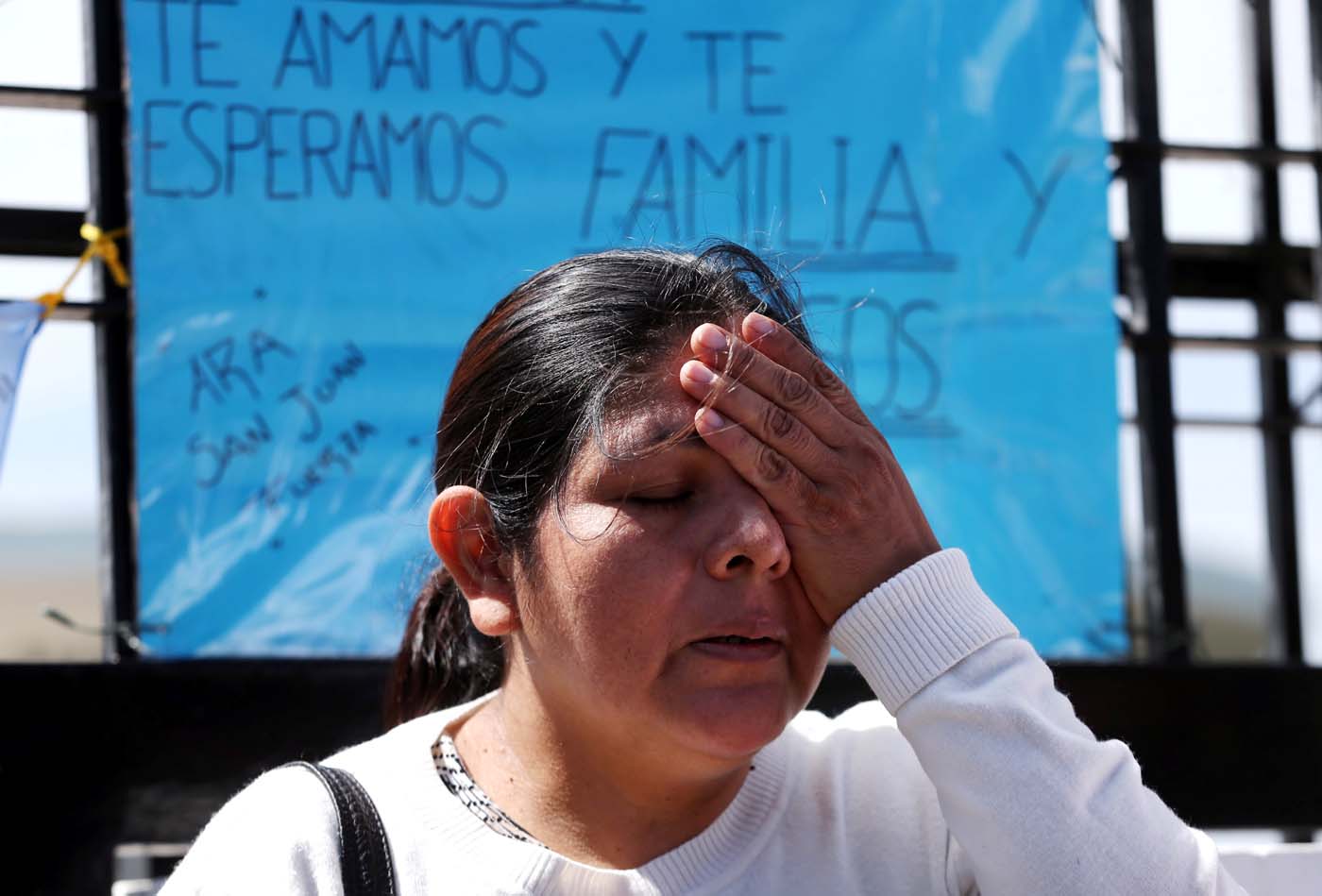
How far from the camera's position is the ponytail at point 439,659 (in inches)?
68.1

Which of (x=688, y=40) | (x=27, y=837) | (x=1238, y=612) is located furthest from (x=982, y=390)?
(x=1238, y=612)

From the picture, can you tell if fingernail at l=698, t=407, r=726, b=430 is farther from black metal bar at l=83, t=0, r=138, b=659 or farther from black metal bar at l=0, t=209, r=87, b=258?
black metal bar at l=0, t=209, r=87, b=258

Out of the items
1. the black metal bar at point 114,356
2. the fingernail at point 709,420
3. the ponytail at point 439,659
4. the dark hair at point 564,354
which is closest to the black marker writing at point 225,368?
the black metal bar at point 114,356

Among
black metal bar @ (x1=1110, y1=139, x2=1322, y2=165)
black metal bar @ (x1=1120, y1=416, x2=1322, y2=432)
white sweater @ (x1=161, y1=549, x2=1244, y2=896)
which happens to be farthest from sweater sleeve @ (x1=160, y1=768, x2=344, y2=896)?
black metal bar @ (x1=1120, y1=416, x2=1322, y2=432)

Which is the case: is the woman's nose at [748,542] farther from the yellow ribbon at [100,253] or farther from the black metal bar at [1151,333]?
the black metal bar at [1151,333]

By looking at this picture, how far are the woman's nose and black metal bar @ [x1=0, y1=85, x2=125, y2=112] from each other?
183cm

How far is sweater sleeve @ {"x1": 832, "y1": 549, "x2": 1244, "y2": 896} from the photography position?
1.29 meters

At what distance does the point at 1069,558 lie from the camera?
2.77 m

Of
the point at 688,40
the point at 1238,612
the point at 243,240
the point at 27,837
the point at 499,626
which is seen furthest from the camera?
the point at 1238,612

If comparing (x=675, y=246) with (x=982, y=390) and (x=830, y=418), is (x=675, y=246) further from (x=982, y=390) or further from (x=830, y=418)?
(x=982, y=390)

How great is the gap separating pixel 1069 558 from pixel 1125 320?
616mm

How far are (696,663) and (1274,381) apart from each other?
3612 millimetres

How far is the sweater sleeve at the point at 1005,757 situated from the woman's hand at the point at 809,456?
1.4 inches

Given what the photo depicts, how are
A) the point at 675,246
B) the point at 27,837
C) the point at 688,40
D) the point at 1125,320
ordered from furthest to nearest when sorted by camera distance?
the point at 1125,320 < the point at 688,40 < the point at 27,837 < the point at 675,246
